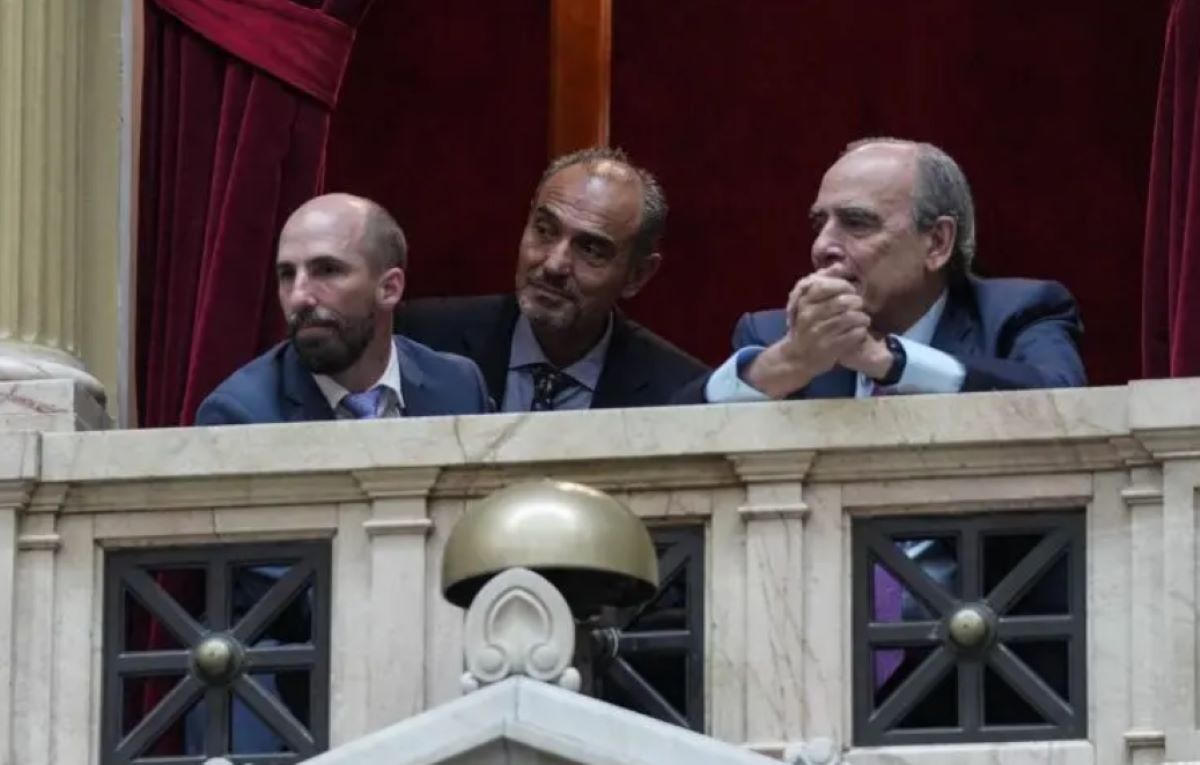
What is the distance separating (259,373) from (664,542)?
4.39ft

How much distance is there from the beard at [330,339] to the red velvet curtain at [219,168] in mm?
918

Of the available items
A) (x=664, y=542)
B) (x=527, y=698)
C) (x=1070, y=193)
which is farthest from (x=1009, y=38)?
(x=527, y=698)

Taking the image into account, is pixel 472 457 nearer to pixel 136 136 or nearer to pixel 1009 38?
pixel 136 136

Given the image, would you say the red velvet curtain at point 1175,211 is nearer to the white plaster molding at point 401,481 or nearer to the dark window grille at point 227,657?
the white plaster molding at point 401,481

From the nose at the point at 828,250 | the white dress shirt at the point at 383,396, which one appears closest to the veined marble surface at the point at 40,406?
the white dress shirt at the point at 383,396

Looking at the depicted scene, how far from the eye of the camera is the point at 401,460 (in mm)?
13414

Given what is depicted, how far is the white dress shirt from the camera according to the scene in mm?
14062

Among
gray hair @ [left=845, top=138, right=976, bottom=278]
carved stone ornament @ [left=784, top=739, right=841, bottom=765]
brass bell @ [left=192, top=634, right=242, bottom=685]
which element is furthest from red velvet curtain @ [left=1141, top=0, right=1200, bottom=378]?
brass bell @ [left=192, top=634, right=242, bottom=685]

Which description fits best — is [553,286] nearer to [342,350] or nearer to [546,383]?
[546,383]

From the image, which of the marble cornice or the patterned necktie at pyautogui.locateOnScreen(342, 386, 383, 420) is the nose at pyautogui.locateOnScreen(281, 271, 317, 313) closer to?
the patterned necktie at pyautogui.locateOnScreen(342, 386, 383, 420)

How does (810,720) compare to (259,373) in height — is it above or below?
below

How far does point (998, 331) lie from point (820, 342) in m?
0.76

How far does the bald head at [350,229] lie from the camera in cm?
1422

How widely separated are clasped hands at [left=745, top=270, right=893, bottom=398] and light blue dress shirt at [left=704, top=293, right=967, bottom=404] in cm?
7
